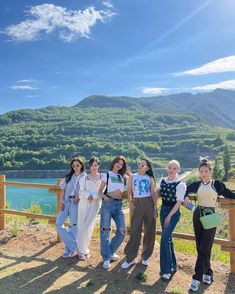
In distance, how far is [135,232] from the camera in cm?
521

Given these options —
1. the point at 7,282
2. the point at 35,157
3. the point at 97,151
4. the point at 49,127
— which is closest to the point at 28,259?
the point at 7,282

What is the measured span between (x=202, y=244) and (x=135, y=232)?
0.99 meters

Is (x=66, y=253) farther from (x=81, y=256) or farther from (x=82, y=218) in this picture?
(x=82, y=218)

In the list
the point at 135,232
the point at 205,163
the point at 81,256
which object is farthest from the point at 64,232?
the point at 205,163

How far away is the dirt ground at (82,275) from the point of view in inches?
187

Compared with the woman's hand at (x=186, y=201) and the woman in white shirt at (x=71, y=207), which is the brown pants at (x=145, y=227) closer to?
the woman's hand at (x=186, y=201)

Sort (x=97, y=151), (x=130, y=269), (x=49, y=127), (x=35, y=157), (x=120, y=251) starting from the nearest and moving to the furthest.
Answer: (x=130, y=269), (x=120, y=251), (x=35, y=157), (x=97, y=151), (x=49, y=127)

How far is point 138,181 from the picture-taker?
16.9 ft

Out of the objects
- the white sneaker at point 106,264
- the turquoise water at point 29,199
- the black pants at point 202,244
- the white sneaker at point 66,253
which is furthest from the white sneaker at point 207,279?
the turquoise water at point 29,199

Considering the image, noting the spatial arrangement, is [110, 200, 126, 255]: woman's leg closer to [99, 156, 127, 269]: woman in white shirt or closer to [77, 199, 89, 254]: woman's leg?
[99, 156, 127, 269]: woman in white shirt

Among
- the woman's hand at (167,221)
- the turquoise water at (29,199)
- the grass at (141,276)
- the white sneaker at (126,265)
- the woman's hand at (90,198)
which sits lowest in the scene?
the turquoise water at (29,199)

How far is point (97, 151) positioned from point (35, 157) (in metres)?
20.1

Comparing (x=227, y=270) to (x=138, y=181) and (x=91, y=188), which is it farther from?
(x=91, y=188)

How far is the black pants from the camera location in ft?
15.2
